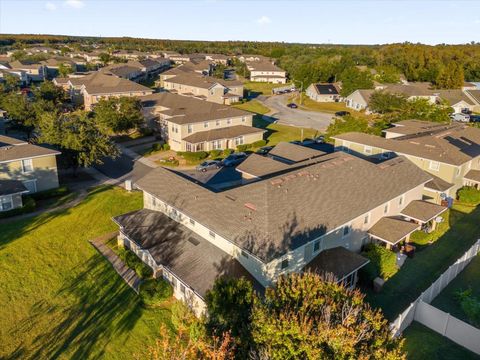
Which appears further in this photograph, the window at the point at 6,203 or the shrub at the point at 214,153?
the shrub at the point at 214,153

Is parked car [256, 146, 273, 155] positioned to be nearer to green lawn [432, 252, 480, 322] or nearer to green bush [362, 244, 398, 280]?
green bush [362, 244, 398, 280]

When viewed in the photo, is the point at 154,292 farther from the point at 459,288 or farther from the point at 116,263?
the point at 459,288

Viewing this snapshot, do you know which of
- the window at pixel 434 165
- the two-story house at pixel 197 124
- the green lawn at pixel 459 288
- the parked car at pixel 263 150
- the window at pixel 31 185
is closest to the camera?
the green lawn at pixel 459 288

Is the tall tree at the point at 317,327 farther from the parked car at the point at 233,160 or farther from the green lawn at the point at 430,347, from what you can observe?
the parked car at the point at 233,160

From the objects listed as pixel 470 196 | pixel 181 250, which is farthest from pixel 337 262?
pixel 470 196

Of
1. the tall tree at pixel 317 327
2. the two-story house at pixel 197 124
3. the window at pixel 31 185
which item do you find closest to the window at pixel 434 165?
the two-story house at pixel 197 124

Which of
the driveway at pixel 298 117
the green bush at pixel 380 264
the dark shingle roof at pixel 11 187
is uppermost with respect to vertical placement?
the driveway at pixel 298 117

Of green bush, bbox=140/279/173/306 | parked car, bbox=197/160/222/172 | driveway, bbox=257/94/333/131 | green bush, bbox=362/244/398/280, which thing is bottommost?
green bush, bbox=140/279/173/306

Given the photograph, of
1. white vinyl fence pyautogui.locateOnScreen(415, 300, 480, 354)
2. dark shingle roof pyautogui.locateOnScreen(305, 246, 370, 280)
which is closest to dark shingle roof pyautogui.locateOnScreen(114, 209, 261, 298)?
dark shingle roof pyautogui.locateOnScreen(305, 246, 370, 280)
